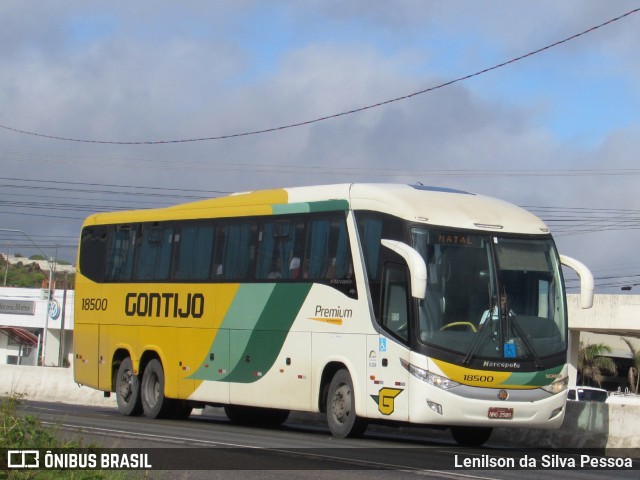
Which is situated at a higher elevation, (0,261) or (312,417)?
(0,261)

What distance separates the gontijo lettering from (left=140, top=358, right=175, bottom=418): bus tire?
1041 mm

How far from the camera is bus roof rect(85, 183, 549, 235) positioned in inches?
705

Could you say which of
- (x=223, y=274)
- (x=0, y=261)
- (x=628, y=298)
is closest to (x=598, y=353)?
(x=628, y=298)

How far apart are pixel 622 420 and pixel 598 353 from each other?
40128mm

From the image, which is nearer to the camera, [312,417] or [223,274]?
[223,274]

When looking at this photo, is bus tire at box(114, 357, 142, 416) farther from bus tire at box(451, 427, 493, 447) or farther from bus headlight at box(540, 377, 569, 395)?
bus headlight at box(540, 377, 569, 395)

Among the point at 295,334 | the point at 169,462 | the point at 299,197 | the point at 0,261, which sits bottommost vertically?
the point at 169,462

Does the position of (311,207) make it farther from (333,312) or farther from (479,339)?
(479,339)

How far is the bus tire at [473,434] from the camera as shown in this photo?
19.0 m

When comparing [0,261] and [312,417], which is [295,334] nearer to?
[312,417]

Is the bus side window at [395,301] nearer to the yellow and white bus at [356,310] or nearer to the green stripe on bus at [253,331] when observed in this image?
the yellow and white bus at [356,310]

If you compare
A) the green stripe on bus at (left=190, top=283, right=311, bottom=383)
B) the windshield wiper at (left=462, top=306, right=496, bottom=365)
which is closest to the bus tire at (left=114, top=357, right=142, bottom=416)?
the green stripe on bus at (left=190, top=283, right=311, bottom=383)

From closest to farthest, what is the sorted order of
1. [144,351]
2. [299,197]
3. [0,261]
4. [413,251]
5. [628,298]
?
[413,251] < [299,197] < [144,351] < [628,298] < [0,261]

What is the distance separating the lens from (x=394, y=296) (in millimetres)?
17703
